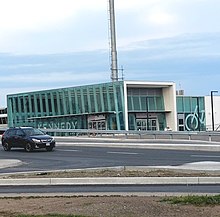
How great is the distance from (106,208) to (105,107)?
59.7 m

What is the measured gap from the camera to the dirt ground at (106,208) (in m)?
9.74

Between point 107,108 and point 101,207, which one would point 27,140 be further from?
point 107,108

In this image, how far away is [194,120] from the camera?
78.8m

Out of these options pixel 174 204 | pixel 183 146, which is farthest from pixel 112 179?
pixel 183 146

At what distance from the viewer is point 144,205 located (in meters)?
10.7

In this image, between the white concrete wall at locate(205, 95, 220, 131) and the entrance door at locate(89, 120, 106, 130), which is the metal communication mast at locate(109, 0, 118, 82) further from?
the white concrete wall at locate(205, 95, 220, 131)

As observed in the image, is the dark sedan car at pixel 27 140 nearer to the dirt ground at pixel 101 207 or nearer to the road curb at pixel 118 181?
the road curb at pixel 118 181

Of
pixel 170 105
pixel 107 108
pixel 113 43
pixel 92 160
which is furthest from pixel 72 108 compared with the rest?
pixel 92 160

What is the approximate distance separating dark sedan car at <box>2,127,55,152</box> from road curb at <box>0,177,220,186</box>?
1717cm

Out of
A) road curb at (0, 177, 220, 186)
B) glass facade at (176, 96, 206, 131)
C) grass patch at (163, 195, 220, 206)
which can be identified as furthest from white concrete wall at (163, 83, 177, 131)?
grass patch at (163, 195, 220, 206)

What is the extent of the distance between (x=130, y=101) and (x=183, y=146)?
1494 inches

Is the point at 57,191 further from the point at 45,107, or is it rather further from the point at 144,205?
the point at 45,107

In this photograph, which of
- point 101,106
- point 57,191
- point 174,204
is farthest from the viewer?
point 101,106

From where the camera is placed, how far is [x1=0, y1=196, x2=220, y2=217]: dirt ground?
9.74 meters
